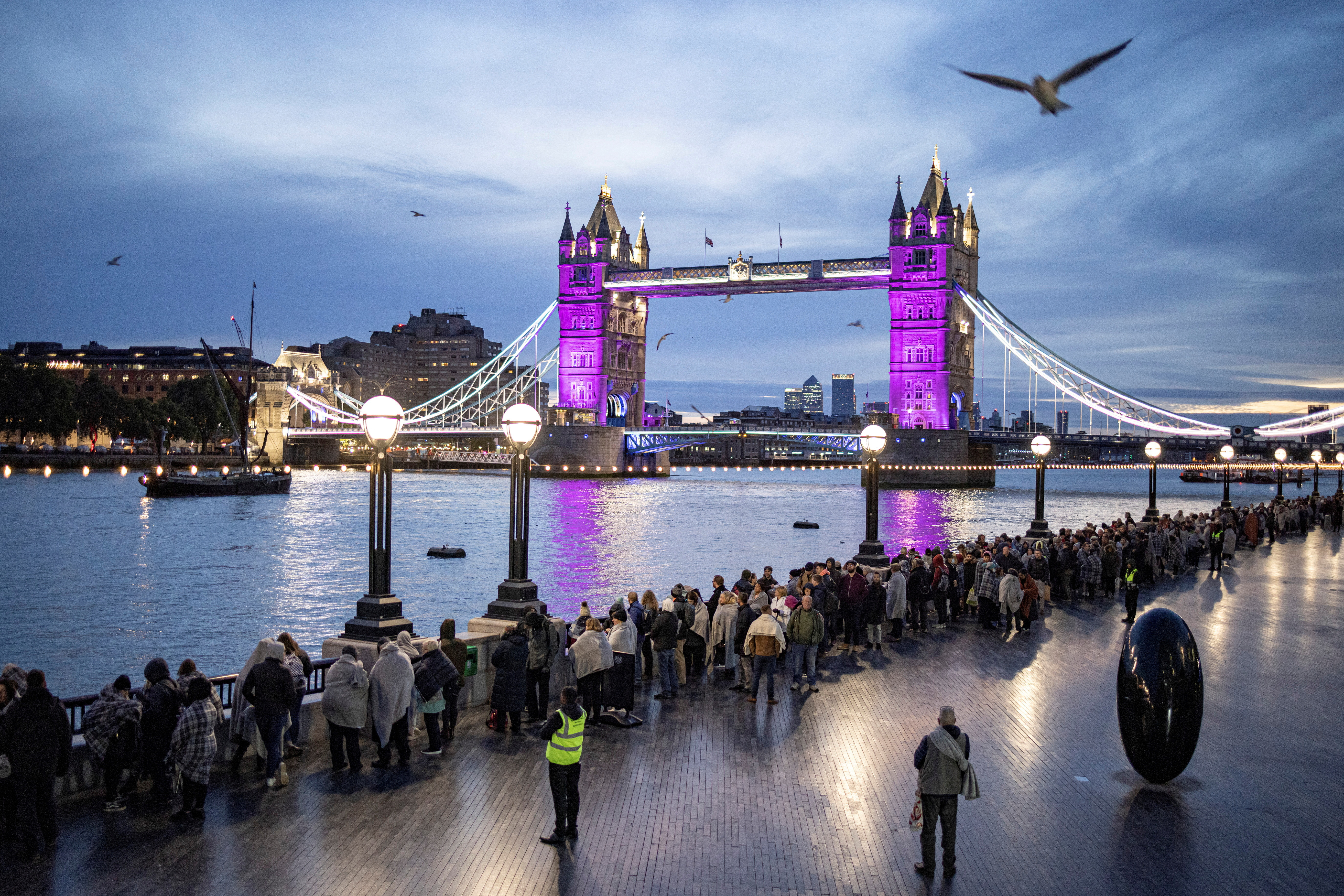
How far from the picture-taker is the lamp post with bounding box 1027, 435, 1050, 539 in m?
28.2

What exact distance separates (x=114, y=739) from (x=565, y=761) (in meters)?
3.96

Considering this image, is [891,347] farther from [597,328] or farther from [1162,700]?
[1162,700]

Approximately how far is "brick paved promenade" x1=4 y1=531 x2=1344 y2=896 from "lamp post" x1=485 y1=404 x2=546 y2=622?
1881mm

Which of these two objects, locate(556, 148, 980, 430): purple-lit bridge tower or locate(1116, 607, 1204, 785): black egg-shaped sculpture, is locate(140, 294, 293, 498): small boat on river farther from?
locate(1116, 607, 1204, 785): black egg-shaped sculpture

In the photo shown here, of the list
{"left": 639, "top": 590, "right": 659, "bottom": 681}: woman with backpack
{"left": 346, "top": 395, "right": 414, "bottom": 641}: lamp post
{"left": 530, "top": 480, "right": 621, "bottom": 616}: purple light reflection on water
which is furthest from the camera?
{"left": 530, "top": 480, "right": 621, "bottom": 616}: purple light reflection on water

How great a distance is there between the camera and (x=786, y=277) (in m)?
111

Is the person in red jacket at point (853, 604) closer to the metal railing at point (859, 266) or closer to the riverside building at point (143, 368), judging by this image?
the metal railing at point (859, 266)

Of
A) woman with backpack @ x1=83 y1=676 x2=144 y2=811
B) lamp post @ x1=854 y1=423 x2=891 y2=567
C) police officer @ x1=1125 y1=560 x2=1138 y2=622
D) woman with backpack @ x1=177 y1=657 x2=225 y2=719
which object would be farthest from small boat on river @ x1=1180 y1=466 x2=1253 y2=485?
woman with backpack @ x1=83 y1=676 x2=144 y2=811

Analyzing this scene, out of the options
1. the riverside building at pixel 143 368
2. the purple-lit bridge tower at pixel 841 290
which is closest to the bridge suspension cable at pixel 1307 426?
the purple-lit bridge tower at pixel 841 290

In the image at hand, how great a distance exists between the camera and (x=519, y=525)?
14.7 meters

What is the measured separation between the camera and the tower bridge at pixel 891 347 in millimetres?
107125

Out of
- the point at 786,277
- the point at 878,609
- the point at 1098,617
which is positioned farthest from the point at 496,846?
the point at 786,277

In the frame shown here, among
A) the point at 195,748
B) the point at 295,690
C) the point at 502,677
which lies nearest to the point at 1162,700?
the point at 502,677

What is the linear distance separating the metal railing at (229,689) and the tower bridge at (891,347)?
298ft
